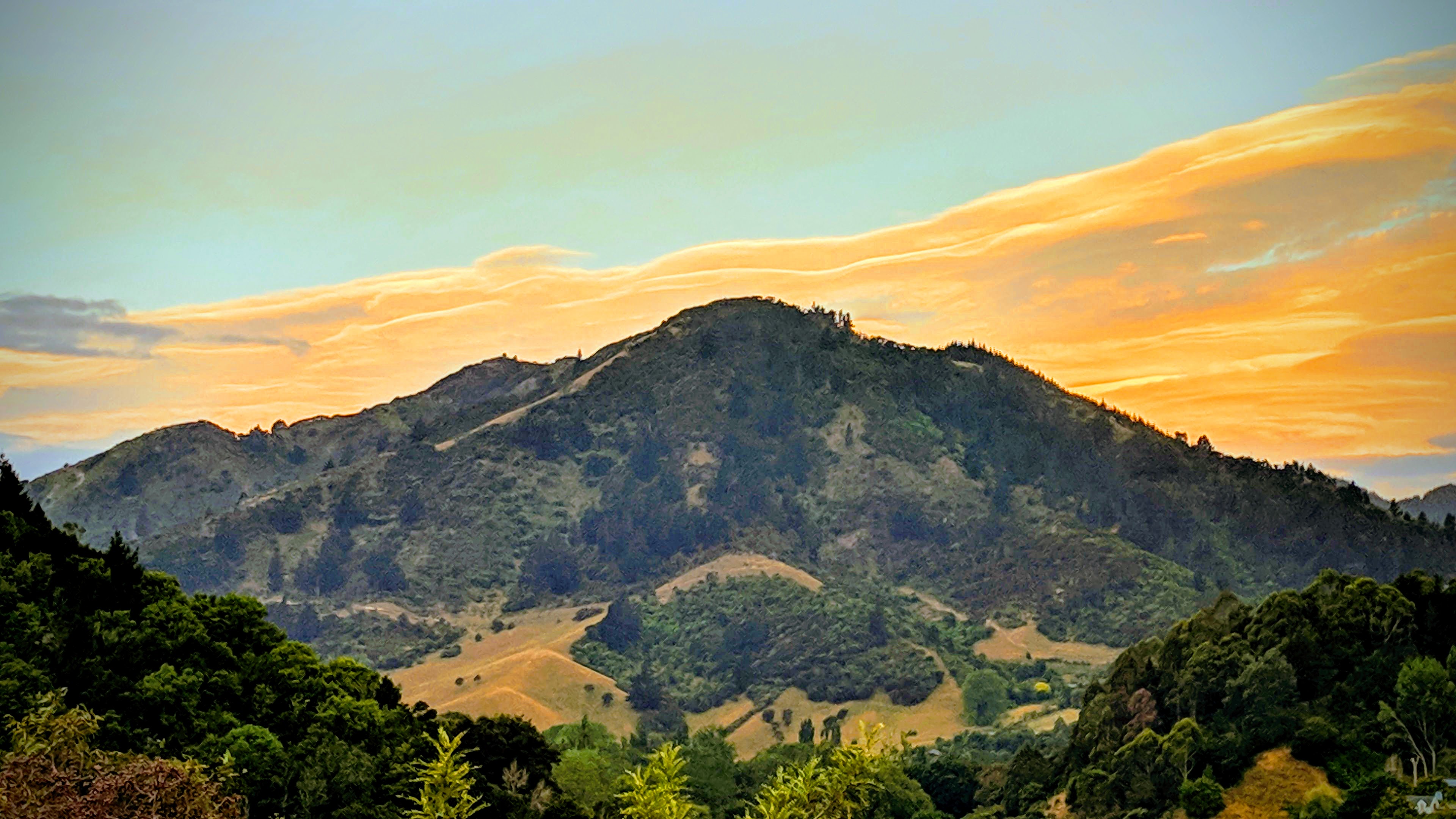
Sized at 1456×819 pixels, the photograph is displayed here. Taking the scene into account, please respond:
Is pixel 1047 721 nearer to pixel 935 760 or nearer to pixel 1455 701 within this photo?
pixel 935 760

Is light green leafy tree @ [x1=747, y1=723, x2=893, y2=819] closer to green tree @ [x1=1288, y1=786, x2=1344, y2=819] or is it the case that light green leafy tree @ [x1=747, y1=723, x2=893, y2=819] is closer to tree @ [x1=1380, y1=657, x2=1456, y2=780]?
green tree @ [x1=1288, y1=786, x2=1344, y2=819]

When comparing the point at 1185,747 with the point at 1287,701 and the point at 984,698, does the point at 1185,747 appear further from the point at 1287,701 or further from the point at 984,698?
the point at 984,698

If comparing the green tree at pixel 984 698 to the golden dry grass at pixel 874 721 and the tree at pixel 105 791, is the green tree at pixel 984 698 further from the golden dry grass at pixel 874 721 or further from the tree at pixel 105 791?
the tree at pixel 105 791

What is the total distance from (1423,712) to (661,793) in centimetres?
5784

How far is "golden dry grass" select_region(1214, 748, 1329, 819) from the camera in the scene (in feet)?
264

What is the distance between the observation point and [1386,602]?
90625 mm

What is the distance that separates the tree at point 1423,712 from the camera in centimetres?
7938

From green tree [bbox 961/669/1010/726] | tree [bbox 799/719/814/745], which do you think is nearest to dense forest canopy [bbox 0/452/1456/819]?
tree [bbox 799/719/814/745]

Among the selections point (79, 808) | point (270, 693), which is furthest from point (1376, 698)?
point (79, 808)

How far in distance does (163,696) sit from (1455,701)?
202 ft

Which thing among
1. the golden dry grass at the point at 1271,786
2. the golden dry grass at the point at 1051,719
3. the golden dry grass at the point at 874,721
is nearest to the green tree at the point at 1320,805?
the golden dry grass at the point at 1271,786

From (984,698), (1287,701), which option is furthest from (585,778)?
(984,698)

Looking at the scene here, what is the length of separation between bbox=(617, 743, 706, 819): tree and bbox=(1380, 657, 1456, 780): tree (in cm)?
5437

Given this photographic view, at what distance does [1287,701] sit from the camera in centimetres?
8731
